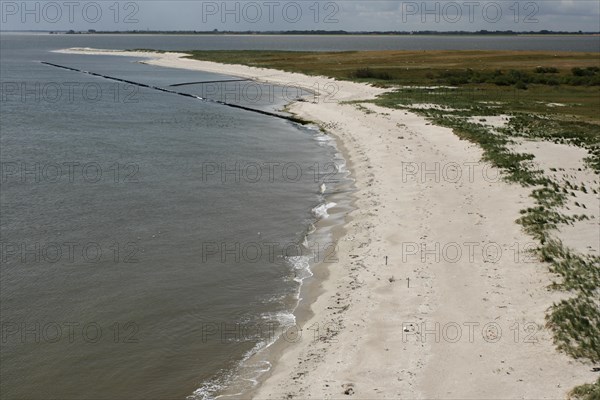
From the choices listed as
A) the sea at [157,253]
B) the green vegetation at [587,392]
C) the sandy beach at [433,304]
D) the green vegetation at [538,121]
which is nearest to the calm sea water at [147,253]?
the sea at [157,253]

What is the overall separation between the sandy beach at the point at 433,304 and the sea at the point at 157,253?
1021 millimetres

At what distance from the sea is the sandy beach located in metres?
1.02

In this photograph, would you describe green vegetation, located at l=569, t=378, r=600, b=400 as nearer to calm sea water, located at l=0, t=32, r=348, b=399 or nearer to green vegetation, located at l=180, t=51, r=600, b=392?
green vegetation, located at l=180, t=51, r=600, b=392

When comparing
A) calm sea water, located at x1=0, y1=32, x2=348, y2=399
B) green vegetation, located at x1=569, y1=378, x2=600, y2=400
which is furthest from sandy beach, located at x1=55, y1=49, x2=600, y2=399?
calm sea water, located at x1=0, y1=32, x2=348, y2=399

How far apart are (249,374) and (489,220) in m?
10.5

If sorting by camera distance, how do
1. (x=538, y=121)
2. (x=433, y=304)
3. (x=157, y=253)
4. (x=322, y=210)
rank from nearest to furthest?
(x=433, y=304) < (x=157, y=253) < (x=322, y=210) < (x=538, y=121)

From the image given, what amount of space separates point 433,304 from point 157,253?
344 inches

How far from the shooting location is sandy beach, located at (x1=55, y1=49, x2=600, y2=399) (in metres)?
10.4

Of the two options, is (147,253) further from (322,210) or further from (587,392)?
(587,392)

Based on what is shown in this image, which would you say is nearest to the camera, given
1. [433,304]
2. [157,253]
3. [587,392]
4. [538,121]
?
[587,392]

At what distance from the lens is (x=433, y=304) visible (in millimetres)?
13375

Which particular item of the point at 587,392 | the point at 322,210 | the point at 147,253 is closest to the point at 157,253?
the point at 147,253

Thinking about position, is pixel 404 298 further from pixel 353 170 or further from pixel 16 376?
pixel 353 170

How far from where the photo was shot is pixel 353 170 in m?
28.3
